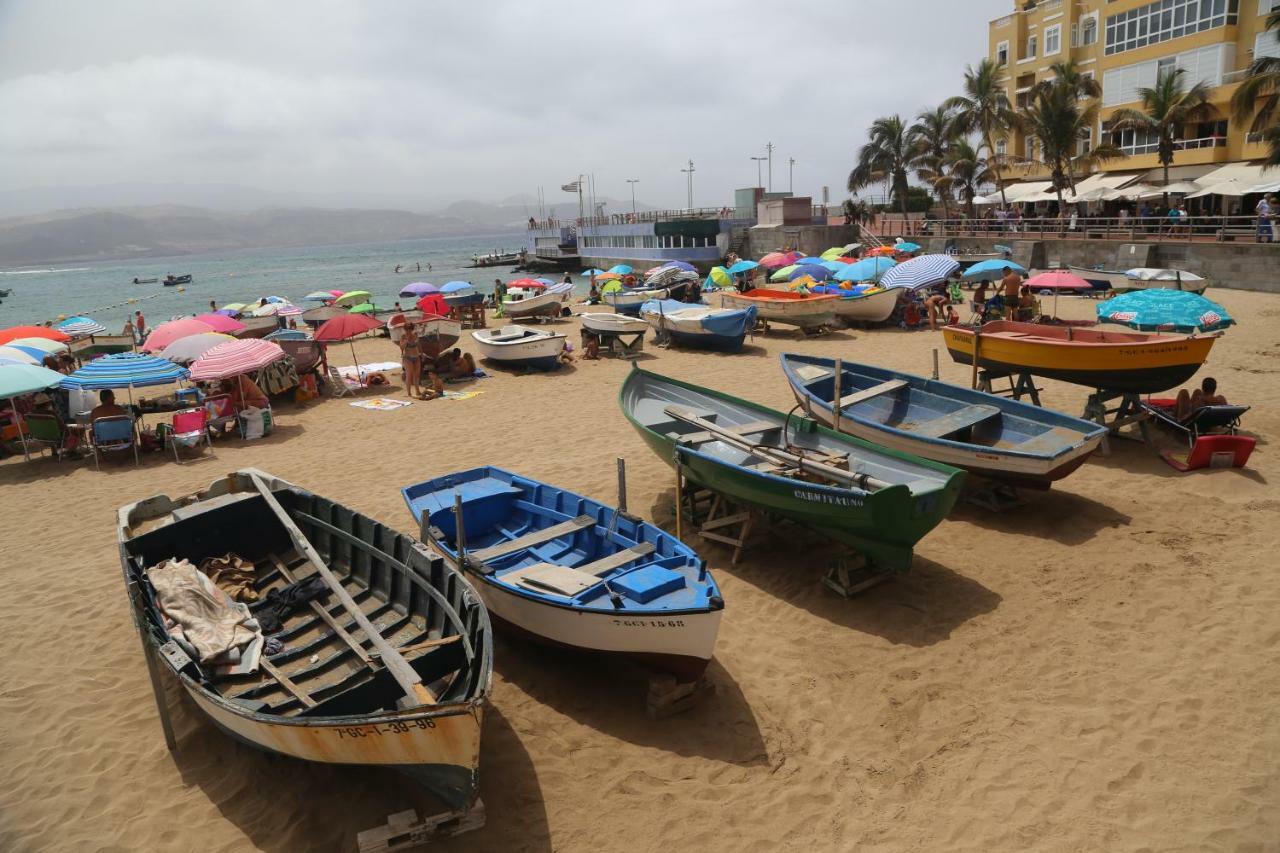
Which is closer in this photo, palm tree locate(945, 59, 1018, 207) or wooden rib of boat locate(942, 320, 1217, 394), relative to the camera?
wooden rib of boat locate(942, 320, 1217, 394)

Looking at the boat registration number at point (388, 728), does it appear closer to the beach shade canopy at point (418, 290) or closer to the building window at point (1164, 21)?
the beach shade canopy at point (418, 290)

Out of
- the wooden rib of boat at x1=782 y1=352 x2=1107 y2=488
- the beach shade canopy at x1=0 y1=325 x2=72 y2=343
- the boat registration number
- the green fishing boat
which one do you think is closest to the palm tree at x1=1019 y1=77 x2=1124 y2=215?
the wooden rib of boat at x1=782 y1=352 x2=1107 y2=488

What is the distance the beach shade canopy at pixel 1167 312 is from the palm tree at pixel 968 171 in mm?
34559

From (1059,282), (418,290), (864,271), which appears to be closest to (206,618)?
(1059,282)

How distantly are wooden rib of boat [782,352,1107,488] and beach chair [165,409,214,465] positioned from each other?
10541mm

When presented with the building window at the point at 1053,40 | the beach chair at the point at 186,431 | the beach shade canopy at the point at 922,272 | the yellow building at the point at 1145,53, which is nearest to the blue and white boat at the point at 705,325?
the beach shade canopy at the point at 922,272

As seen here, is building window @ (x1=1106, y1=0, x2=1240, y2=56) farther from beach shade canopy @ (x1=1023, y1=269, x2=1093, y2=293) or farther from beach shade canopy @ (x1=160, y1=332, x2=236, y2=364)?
beach shade canopy @ (x1=160, y1=332, x2=236, y2=364)

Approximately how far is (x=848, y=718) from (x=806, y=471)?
2.99m

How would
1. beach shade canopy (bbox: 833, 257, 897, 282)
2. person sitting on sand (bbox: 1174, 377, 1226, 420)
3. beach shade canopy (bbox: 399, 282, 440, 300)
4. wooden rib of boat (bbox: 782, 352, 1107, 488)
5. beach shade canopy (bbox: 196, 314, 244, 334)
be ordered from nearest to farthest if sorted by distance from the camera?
wooden rib of boat (bbox: 782, 352, 1107, 488)
person sitting on sand (bbox: 1174, 377, 1226, 420)
beach shade canopy (bbox: 196, 314, 244, 334)
beach shade canopy (bbox: 833, 257, 897, 282)
beach shade canopy (bbox: 399, 282, 440, 300)

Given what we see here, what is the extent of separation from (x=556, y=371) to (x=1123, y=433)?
12.7 meters

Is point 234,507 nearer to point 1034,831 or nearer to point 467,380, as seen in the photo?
point 1034,831

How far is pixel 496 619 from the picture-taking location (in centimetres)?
713

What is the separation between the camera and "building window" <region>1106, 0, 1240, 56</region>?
32594 mm

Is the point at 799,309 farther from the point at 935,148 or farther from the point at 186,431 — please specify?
the point at 935,148
